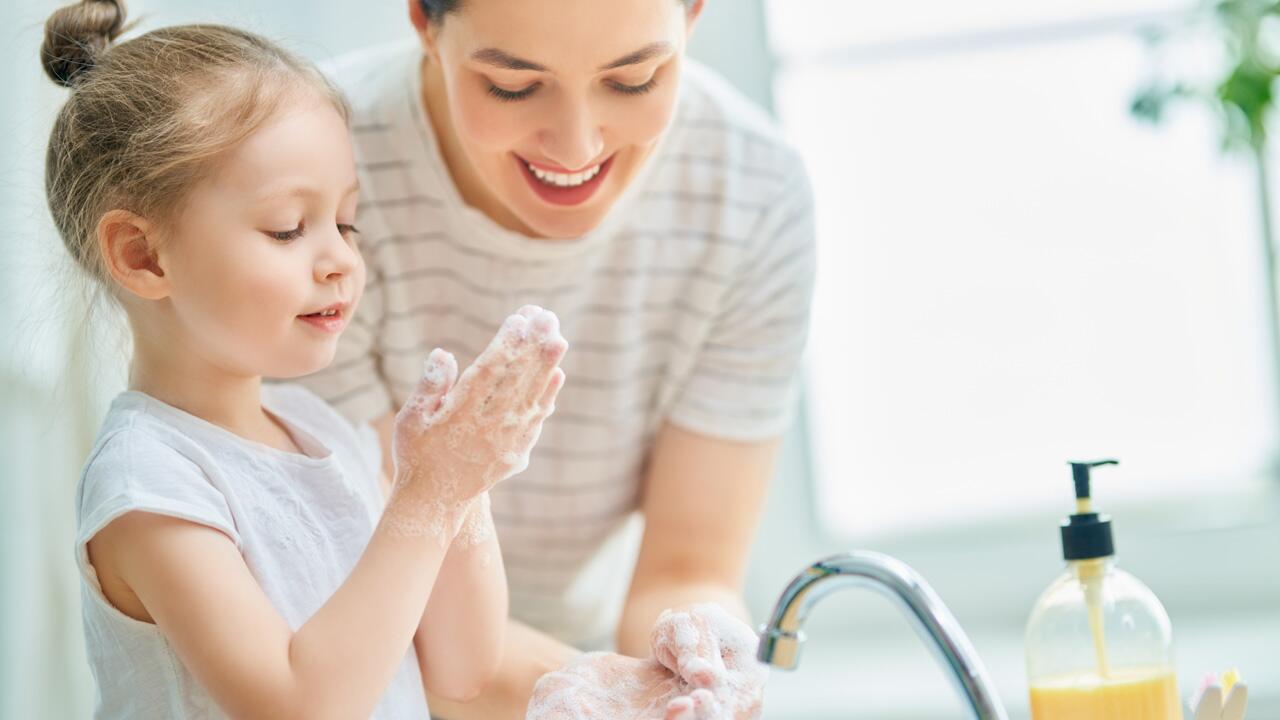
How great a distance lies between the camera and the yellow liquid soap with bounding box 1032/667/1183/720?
0.95 metres

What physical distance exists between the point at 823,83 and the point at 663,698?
1472 millimetres

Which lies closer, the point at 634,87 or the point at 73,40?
the point at 73,40

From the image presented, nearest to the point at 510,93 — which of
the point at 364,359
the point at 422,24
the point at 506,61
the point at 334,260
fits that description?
the point at 506,61

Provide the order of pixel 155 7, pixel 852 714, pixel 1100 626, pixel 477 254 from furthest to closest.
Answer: pixel 852 714, pixel 155 7, pixel 477 254, pixel 1100 626

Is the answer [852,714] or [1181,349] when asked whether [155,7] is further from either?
[1181,349]

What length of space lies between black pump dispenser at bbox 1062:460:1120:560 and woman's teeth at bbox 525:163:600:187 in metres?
0.45

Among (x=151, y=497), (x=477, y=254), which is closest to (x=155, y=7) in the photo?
(x=477, y=254)

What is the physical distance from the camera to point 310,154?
0.90 metres

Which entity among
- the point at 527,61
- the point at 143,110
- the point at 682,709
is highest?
the point at 527,61

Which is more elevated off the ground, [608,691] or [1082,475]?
[1082,475]

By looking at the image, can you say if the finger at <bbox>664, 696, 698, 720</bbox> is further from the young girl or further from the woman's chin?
the woman's chin

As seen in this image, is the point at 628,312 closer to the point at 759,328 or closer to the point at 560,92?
the point at 759,328

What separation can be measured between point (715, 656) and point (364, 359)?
1.90 feet

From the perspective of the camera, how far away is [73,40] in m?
0.95
